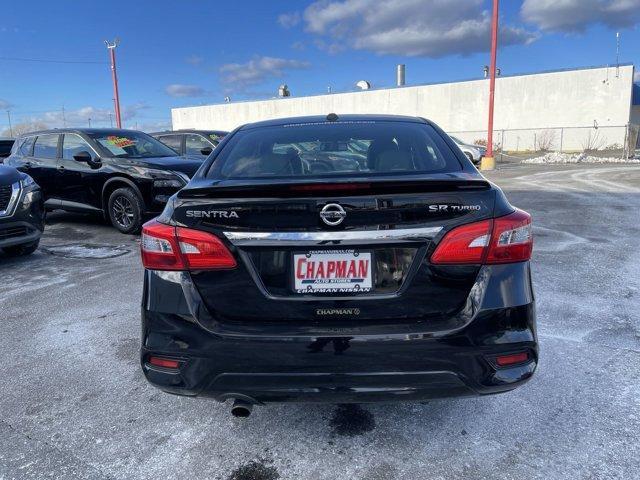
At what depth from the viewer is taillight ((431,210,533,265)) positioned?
2031mm

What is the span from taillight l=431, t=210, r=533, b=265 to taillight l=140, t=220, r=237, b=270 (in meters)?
0.89

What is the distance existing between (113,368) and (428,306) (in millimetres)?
2261

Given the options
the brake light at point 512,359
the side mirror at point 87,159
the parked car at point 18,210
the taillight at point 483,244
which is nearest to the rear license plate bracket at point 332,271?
the taillight at point 483,244

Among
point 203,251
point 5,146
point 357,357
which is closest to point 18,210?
point 203,251

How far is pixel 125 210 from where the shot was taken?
7.58 meters

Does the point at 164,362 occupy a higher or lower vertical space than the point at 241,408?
higher

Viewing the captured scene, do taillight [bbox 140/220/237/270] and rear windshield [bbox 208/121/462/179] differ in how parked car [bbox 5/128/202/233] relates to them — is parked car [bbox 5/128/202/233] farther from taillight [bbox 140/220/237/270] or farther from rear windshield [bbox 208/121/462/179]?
taillight [bbox 140/220/237/270]

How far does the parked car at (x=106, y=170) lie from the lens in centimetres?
729

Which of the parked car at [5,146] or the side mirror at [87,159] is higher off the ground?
the parked car at [5,146]

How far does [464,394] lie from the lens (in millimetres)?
2105

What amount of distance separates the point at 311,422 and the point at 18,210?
4.86 meters

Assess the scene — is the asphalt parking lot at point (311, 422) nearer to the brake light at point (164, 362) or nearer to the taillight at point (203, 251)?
the brake light at point (164, 362)

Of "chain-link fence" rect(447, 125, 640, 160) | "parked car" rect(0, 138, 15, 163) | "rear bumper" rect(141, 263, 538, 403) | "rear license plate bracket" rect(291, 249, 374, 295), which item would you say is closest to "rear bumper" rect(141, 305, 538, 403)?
"rear bumper" rect(141, 263, 538, 403)

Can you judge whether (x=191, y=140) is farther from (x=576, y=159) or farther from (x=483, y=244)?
(x=576, y=159)
